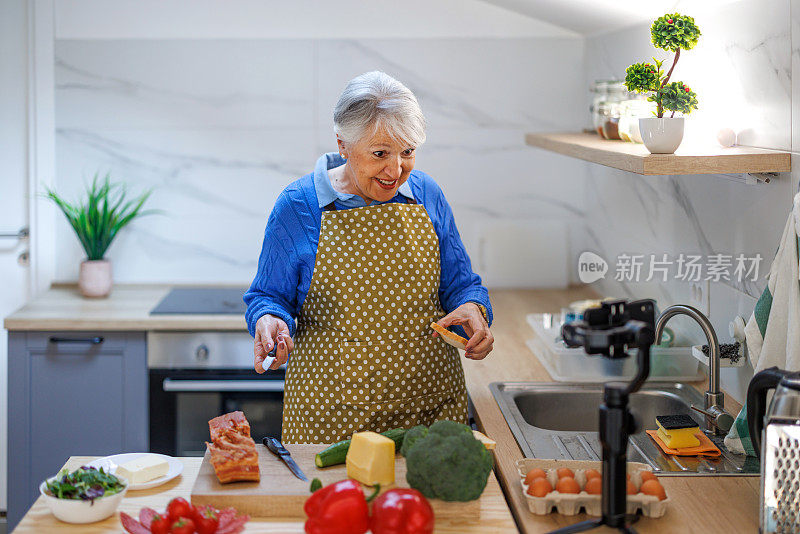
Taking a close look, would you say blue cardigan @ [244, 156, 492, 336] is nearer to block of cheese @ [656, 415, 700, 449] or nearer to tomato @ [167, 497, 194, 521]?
block of cheese @ [656, 415, 700, 449]

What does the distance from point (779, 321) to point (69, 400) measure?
87.5 inches

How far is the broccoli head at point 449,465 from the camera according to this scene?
1451 mm

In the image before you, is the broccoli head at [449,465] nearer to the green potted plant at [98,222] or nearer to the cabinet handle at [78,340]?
the cabinet handle at [78,340]

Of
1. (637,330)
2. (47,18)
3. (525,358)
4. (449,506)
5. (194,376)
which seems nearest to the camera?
(637,330)

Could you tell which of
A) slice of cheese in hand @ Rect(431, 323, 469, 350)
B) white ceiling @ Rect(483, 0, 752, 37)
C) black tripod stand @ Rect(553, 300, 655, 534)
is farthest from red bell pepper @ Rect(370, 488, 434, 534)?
white ceiling @ Rect(483, 0, 752, 37)

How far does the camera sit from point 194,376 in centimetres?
292

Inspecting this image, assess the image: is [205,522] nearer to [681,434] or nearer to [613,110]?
[681,434]

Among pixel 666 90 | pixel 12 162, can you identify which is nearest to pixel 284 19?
pixel 12 162

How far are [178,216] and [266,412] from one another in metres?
0.92

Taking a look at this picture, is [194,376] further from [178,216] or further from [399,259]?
[399,259]

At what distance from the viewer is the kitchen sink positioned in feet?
5.86

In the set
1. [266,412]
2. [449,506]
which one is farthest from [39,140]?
[449,506]

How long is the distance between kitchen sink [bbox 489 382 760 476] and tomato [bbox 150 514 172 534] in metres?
0.75

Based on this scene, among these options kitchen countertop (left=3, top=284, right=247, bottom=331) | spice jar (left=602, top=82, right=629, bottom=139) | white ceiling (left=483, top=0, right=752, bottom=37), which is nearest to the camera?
white ceiling (left=483, top=0, right=752, bottom=37)
